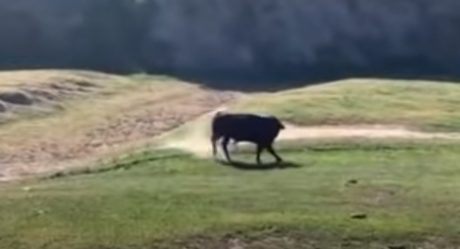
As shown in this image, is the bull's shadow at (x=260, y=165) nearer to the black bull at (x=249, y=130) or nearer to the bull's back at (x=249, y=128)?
the black bull at (x=249, y=130)

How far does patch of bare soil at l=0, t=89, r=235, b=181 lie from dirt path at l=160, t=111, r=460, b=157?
4.97 ft

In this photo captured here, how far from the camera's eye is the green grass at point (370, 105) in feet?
122

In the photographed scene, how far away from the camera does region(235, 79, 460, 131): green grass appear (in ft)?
122

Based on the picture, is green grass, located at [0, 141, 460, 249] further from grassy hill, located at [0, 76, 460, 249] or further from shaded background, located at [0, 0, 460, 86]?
shaded background, located at [0, 0, 460, 86]

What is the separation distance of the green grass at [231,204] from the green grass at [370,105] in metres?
8.45

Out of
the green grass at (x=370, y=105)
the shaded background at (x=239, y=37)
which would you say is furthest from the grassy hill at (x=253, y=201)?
the shaded background at (x=239, y=37)

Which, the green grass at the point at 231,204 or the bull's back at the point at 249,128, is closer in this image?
the green grass at the point at 231,204

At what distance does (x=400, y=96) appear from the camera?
1719 inches

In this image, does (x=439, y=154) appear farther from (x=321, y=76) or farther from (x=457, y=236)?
(x=321, y=76)

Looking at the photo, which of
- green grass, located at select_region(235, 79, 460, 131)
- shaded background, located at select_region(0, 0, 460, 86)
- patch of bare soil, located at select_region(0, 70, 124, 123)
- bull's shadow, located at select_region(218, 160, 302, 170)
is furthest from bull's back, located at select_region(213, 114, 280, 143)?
shaded background, located at select_region(0, 0, 460, 86)

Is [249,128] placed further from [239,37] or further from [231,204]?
[239,37]

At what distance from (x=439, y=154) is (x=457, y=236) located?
400 inches

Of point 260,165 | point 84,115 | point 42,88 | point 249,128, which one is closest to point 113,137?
point 84,115

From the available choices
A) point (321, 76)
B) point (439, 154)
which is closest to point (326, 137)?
point (439, 154)
